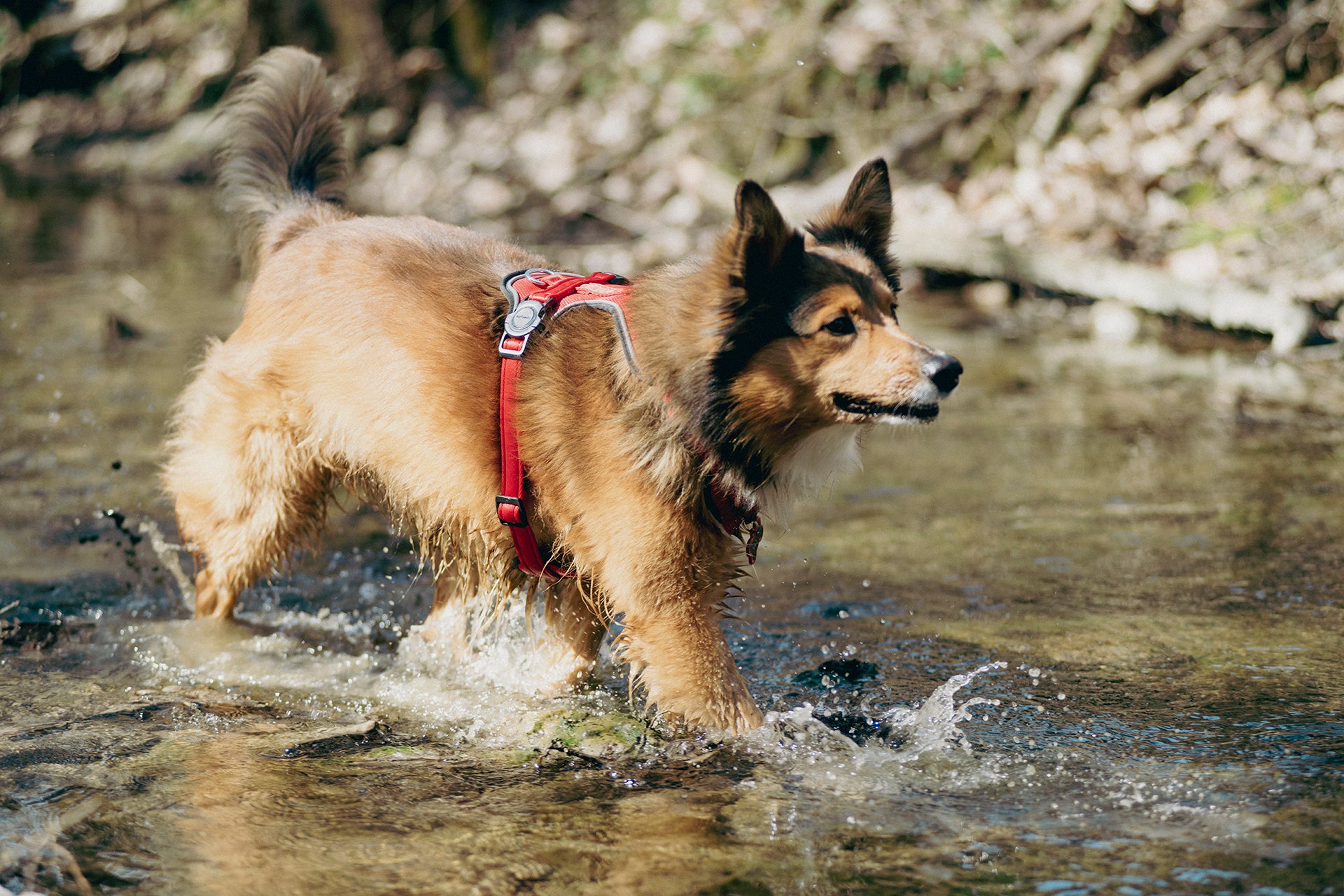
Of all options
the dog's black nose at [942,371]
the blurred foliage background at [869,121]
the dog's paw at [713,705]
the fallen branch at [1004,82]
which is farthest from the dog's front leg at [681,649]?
the fallen branch at [1004,82]

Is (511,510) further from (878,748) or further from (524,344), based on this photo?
(878,748)

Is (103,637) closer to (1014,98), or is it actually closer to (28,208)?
(1014,98)

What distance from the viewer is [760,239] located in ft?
11.3

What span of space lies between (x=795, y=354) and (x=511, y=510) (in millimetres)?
1113

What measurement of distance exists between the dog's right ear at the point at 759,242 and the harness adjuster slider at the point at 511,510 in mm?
1076

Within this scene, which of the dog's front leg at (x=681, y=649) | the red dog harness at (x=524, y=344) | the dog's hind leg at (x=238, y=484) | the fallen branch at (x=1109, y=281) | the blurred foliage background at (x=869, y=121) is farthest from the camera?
the blurred foliage background at (x=869, y=121)

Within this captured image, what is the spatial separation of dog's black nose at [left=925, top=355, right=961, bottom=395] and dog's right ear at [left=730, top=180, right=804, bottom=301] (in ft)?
1.68

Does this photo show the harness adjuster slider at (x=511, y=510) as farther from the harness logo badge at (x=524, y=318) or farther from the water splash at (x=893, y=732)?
the water splash at (x=893, y=732)

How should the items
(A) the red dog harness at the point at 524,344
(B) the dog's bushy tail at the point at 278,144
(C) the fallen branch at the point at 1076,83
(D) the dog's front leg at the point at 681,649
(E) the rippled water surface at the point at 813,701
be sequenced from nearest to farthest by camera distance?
1. (E) the rippled water surface at the point at 813,701
2. (D) the dog's front leg at the point at 681,649
3. (A) the red dog harness at the point at 524,344
4. (B) the dog's bushy tail at the point at 278,144
5. (C) the fallen branch at the point at 1076,83

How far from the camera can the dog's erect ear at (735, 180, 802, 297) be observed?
336 centimetres

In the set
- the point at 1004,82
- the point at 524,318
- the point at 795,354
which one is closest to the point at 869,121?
the point at 1004,82

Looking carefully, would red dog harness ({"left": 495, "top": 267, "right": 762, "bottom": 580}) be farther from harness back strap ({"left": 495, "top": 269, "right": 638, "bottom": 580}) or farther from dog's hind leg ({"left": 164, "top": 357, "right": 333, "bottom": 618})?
dog's hind leg ({"left": 164, "top": 357, "right": 333, "bottom": 618})

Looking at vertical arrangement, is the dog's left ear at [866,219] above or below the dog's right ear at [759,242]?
above

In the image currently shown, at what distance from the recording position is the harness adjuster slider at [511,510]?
3928 mm
